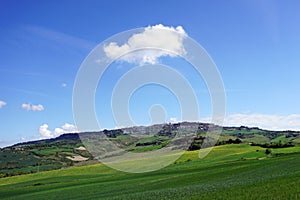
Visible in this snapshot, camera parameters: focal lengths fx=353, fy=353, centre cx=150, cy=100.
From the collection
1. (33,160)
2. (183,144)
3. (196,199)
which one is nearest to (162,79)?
(196,199)

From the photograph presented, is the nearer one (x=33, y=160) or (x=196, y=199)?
(x=196, y=199)

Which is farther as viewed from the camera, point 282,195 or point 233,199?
point 233,199

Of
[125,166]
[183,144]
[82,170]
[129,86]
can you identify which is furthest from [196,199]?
[183,144]

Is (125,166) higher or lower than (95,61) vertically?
lower

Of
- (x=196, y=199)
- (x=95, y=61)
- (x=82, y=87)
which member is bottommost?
(x=196, y=199)

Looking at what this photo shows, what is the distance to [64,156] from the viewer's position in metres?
186

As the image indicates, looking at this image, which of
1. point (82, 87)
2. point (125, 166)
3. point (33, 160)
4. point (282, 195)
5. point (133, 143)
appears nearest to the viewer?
point (282, 195)

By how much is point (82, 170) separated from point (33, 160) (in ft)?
279

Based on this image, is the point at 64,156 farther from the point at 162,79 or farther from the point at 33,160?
the point at 162,79

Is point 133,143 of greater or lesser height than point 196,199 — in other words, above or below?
above

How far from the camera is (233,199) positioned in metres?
21.4

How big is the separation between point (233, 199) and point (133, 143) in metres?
176

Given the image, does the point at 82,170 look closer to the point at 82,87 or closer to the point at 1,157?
the point at 82,87

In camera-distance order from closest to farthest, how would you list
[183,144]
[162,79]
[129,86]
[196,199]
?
[196,199], [129,86], [162,79], [183,144]
